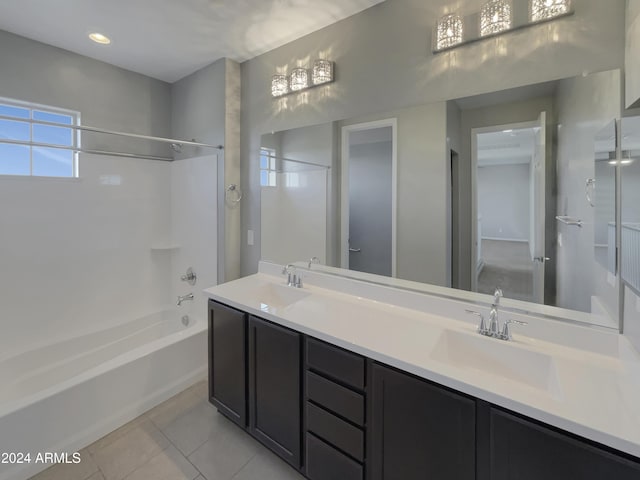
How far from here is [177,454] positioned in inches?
66.7

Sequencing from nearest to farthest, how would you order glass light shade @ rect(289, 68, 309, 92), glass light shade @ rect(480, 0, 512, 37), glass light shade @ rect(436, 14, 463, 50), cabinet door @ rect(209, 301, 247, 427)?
glass light shade @ rect(480, 0, 512, 37)
glass light shade @ rect(436, 14, 463, 50)
cabinet door @ rect(209, 301, 247, 427)
glass light shade @ rect(289, 68, 309, 92)

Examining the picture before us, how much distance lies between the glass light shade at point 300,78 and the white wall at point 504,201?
1.36m

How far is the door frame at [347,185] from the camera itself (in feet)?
5.82

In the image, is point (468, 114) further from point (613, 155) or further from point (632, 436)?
point (632, 436)

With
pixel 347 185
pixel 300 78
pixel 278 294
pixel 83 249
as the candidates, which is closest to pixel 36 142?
pixel 83 249

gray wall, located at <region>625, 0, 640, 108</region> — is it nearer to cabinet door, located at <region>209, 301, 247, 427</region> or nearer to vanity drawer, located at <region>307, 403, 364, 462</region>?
vanity drawer, located at <region>307, 403, 364, 462</region>

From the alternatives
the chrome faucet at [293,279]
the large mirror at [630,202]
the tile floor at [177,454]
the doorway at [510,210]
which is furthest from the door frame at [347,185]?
the tile floor at [177,454]

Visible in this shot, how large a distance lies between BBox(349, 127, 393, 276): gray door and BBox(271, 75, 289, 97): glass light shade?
0.73 meters

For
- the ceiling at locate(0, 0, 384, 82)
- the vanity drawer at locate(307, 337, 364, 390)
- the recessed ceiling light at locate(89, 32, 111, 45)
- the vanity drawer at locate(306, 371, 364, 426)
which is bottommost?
the vanity drawer at locate(306, 371, 364, 426)

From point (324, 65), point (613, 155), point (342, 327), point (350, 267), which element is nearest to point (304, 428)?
point (342, 327)

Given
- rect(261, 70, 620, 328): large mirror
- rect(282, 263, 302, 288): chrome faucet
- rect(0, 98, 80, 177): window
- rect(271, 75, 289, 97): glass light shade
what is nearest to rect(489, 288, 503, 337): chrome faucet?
rect(261, 70, 620, 328): large mirror

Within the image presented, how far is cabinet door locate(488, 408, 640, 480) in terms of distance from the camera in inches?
30.2

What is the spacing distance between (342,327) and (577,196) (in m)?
1.21

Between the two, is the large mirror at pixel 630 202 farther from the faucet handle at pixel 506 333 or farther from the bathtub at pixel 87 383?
the bathtub at pixel 87 383
